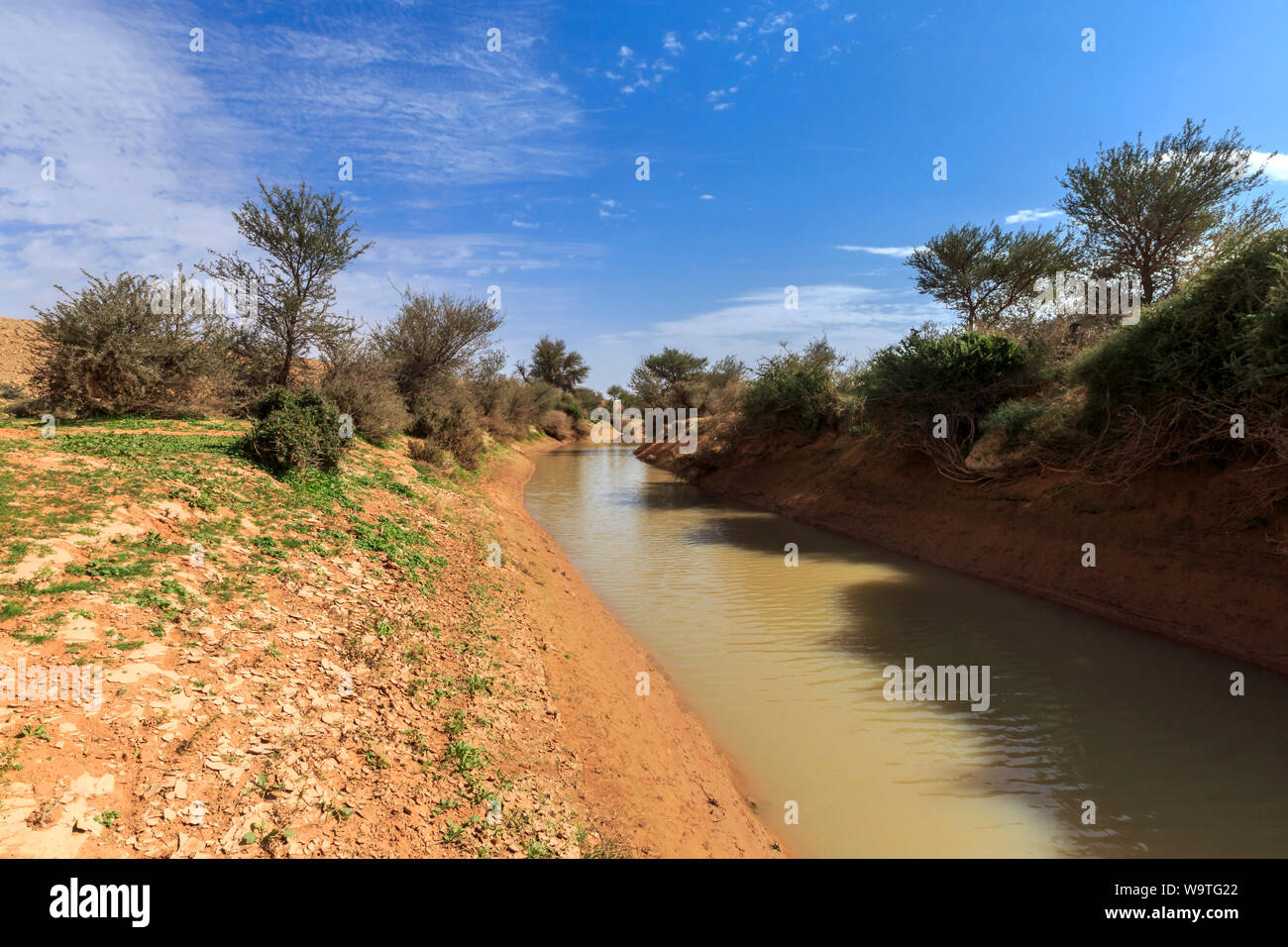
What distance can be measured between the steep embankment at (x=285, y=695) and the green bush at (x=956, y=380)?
12581 millimetres

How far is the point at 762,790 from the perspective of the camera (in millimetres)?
5312

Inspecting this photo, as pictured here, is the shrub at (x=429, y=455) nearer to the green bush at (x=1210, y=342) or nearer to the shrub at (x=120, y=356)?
the shrub at (x=120, y=356)

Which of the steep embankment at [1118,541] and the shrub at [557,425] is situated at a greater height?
the shrub at [557,425]

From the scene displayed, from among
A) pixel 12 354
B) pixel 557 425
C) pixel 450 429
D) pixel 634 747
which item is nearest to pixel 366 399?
pixel 450 429

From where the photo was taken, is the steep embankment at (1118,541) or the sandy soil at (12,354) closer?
the steep embankment at (1118,541)

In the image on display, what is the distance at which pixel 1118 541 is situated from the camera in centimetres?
1030

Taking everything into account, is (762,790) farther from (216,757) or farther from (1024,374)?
(1024,374)

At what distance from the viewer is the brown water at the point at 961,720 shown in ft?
15.7

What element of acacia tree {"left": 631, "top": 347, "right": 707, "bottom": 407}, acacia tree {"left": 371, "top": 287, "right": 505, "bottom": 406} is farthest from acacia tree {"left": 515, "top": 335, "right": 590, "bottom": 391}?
acacia tree {"left": 371, "top": 287, "right": 505, "bottom": 406}

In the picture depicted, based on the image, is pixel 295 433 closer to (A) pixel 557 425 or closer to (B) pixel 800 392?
(B) pixel 800 392

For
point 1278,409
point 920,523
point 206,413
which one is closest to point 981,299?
point 920,523

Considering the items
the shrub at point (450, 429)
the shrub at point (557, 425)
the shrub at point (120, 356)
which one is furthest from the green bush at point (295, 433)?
the shrub at point (557, 425)

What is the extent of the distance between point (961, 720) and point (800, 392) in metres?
18.2
